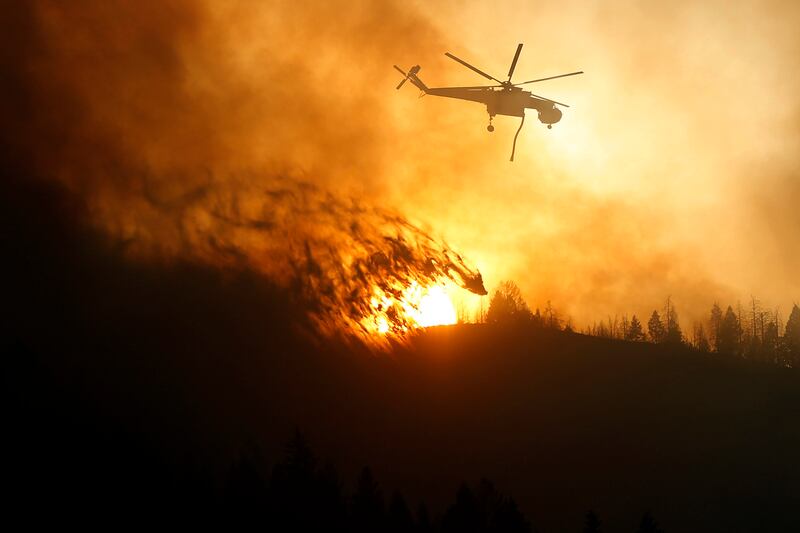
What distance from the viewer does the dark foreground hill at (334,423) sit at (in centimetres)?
8600

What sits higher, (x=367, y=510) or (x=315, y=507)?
(x=367, y=510)

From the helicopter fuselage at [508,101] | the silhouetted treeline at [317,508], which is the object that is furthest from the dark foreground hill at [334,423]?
the helicopter fuselage at [508,101]

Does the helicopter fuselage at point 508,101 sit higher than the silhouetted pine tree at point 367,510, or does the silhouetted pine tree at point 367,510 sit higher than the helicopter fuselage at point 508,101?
the helicopter fuselage at point 508,101

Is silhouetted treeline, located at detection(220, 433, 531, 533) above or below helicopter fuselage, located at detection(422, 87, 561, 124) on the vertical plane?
below

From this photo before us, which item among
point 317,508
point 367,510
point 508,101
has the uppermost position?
point 508,101

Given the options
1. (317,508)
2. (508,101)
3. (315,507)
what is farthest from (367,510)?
(508,101)

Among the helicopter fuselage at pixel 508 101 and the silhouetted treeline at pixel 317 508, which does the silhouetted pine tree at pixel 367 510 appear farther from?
the helicopter fuselage at pixel 508 101

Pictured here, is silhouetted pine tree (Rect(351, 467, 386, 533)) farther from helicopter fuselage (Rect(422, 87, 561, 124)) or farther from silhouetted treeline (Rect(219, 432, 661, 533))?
helicopter fuselage (Rect(422, 87, 561, 124))

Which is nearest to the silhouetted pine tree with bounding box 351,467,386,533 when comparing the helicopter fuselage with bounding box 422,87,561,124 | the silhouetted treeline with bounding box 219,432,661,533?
the silhouetted treeline with bounding box 219,432,661,533

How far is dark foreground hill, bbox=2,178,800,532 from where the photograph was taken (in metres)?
86.0

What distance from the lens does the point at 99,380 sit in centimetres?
10244

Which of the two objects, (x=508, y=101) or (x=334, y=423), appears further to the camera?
(x=334, y=423)

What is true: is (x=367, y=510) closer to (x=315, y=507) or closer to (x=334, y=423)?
(x=315, y=507)

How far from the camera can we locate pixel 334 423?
127 metres
